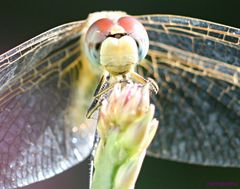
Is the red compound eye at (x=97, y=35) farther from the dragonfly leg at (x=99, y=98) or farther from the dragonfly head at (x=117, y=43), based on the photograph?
the dragonfly leg at (x=99, y=98)

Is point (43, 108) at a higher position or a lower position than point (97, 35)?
lower

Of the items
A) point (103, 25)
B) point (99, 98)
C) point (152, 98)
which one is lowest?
point (152, 98)

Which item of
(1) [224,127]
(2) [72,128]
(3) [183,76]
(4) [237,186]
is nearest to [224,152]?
(1) [224,127]

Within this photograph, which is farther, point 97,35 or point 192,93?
point 192,93

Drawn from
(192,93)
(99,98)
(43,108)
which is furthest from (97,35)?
(192,93)

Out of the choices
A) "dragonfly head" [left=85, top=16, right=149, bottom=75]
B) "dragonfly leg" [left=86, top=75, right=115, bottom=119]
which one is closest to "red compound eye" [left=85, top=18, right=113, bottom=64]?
"dragonfly head" [left=85, top=16, right=149, bottom=75]

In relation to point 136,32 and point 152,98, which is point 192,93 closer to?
point 152,98

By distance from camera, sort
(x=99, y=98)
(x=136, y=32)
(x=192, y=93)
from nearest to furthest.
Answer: (x=99, y=98)
(x=136, y=32)
(x=192, y=93)

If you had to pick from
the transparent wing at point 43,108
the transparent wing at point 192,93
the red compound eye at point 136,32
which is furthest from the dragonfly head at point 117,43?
the transparent wing at point 192,93

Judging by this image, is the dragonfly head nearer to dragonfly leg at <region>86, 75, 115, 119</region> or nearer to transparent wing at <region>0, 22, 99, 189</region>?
dragonfly leg at <region>86, 75, 115, 119</region>
